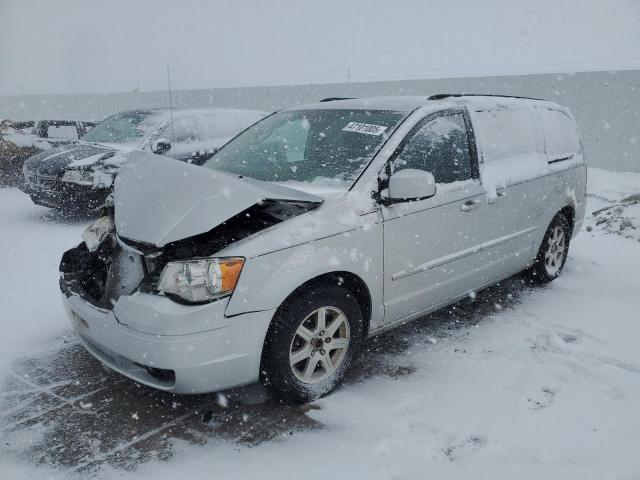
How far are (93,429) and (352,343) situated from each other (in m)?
1.50

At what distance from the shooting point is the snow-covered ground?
8.59ft

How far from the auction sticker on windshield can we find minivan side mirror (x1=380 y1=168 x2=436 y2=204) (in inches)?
18.5

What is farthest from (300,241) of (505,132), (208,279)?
(505,132)

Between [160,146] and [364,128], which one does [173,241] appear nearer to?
[364,128]

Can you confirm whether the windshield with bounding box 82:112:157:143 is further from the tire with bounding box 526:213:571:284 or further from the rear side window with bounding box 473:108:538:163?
the tire with bounding box 526:213:571:284

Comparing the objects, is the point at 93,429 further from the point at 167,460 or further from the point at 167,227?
the point at 167,227

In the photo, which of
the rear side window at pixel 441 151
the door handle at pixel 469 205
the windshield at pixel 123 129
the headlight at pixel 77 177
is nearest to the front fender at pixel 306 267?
the rear side window at pixel 441 151

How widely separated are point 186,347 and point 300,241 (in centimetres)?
78

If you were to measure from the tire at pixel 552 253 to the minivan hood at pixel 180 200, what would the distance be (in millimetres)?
2908

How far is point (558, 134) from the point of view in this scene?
5.10 metres

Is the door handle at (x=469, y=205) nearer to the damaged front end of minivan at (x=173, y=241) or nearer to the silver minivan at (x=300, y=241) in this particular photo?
the silver minivan at (x=300, y=241)

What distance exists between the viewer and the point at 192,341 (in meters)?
2.62

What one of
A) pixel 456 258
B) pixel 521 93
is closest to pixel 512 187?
pixel 456 258

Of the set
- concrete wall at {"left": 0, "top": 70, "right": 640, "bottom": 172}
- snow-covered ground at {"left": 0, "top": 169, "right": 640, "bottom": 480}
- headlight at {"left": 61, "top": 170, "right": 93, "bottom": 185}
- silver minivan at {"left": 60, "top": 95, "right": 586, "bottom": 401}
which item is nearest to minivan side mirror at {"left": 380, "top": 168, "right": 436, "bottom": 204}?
silver minivan at {"left": 60, "top": 95, "right": 586, "bottom": 401}
